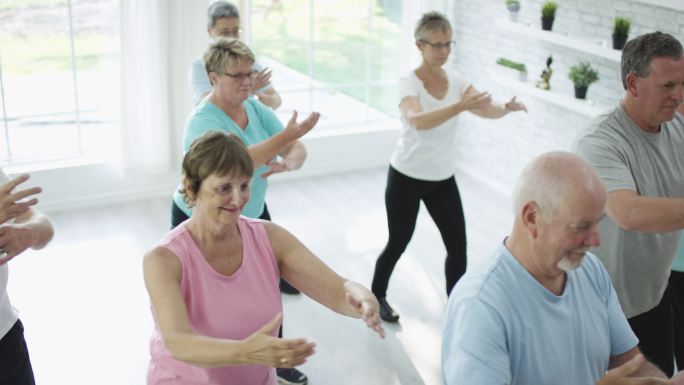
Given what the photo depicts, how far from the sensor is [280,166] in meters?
3.26

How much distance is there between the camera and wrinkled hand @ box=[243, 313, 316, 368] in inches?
70.6

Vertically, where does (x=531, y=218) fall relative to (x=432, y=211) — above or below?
above

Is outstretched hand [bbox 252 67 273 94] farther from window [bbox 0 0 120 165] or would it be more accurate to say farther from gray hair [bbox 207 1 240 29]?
window [bbox 0 0 120 165]

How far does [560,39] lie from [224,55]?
98.3 inches

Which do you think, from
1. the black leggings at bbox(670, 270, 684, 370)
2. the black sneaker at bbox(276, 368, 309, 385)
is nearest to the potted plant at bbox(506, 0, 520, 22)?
the black leggings at bbox(670, 270, 684, 370)

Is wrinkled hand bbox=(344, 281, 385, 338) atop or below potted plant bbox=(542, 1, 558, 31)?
below

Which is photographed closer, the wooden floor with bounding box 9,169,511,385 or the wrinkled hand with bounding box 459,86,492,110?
the wrinkled hand with bounding box 459,86,492,110

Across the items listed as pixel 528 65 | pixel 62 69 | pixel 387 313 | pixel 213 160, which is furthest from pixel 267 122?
pixel 62 69

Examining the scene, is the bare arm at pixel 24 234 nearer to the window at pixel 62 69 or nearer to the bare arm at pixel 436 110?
the bare arm at pixel 436 110

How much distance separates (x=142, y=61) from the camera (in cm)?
545

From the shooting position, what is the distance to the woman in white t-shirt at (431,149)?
12.6 ft

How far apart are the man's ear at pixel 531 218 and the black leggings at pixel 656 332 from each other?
3.57 feet

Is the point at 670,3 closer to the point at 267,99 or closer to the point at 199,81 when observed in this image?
the point at 267,99

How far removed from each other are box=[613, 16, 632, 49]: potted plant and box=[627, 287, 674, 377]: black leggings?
210cm
